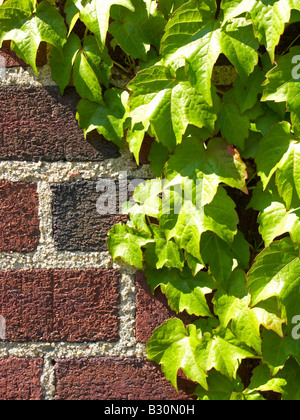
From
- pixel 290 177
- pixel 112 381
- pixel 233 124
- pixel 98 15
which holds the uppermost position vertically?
pixel 98 15

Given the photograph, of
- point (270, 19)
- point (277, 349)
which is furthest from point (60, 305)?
point (270, 19)

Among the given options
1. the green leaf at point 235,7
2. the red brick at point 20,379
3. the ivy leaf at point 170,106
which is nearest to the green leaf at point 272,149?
the ivy leaf at point 170,106

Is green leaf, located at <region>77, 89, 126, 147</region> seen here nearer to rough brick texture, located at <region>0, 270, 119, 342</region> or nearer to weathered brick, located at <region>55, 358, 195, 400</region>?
rough brick texture, located at <region>0, 270, 119, 342</region>

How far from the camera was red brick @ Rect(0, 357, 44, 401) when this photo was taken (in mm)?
938

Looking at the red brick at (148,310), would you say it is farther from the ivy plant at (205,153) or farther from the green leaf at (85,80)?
the green leaf at (85,80)

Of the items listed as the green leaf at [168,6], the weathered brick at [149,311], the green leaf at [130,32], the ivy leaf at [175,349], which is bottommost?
the ivy leaf at [175,349]

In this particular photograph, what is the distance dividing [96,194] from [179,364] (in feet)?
1.29

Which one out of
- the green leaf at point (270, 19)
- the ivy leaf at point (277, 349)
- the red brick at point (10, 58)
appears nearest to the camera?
the green leaf at point (270, 19)

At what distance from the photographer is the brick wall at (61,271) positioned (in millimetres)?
921

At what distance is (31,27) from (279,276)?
2.28ft

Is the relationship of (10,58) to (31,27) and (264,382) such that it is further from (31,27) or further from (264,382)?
(264,382)

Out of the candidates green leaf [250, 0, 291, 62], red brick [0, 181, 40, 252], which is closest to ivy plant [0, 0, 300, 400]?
green leaf [250, 0, 291, 62]

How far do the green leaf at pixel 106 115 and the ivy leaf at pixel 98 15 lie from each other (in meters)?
0.11

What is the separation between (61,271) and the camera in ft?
3.06
